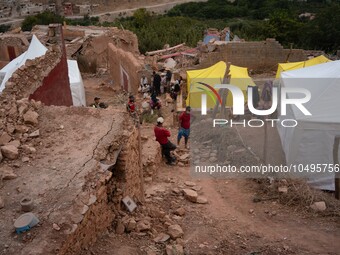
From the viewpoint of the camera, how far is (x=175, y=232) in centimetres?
616

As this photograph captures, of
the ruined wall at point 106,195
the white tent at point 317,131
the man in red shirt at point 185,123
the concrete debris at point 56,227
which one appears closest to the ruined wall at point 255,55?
the man in red shirt at point 185,123

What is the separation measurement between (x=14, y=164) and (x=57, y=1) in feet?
159

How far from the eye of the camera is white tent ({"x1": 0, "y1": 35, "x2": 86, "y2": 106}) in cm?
1259

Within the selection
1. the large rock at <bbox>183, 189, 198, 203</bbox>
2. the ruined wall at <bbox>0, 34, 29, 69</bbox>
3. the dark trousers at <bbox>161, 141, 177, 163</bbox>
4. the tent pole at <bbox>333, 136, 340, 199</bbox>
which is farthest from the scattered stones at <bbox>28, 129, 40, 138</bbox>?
the ruined wall at <bbox>0, 34, 29, 69</bbox>

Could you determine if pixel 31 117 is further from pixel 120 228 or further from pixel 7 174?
A: pixel 120 228

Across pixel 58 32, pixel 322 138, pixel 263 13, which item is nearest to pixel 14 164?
pixel 322 138

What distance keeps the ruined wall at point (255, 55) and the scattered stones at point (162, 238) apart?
12.2m

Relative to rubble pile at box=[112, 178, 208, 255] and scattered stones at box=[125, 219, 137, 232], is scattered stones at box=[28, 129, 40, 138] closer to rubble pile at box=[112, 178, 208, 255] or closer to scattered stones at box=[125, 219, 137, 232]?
rubble pile at box=[112, 178, 208, 255]

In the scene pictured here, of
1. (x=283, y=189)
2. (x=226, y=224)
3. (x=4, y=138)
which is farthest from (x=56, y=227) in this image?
(x=283, y=189)

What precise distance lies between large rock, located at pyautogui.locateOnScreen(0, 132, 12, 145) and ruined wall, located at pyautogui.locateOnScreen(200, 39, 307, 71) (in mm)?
11996

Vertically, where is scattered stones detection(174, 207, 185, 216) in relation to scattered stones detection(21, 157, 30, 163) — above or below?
below

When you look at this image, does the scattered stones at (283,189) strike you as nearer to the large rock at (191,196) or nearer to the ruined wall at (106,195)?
the large rock at (191,196)

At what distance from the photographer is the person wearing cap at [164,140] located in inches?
361

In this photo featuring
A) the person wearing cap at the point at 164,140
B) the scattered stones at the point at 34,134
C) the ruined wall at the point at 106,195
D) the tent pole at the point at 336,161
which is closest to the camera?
the ruined wall at the point at 106,195
